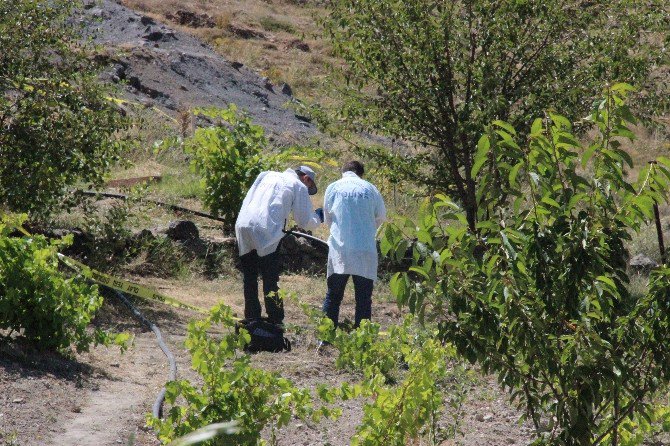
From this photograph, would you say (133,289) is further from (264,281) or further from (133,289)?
(264,281)

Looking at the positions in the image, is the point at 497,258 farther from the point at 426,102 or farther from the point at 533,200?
the point at 426,102

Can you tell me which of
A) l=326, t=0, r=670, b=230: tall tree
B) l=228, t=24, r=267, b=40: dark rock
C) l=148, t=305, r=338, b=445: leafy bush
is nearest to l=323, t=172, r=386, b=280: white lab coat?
l=326, t=0, r=670, b=230: tall tree

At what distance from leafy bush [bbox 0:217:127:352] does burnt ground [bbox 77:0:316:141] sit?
46.5 ft

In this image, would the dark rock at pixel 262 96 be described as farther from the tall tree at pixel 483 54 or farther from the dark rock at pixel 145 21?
the tall tree at pixel 483 54

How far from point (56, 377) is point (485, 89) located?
6.54 meters

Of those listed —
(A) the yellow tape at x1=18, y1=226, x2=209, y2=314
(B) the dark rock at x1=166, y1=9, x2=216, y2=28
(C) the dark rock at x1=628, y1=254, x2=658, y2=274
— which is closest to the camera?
(A) the yellow tape at x1=18, y1=226, x2=209, y2=314

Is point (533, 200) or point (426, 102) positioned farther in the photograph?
point (426, 102)

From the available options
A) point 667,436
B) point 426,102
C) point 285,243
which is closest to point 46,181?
point 285,243

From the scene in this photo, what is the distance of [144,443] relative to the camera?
584 cm

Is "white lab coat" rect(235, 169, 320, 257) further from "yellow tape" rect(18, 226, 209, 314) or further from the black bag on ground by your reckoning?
"yellow tape" rect(18, 226, 209, 314)

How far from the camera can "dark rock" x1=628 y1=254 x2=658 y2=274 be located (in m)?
14.8

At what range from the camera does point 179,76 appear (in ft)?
81.8

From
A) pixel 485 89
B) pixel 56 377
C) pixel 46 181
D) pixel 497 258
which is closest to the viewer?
pixel 497 258

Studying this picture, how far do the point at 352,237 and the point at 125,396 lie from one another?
260 centimetres
